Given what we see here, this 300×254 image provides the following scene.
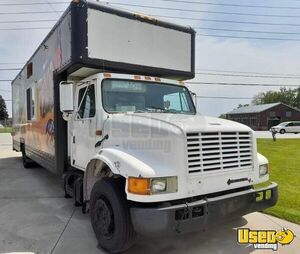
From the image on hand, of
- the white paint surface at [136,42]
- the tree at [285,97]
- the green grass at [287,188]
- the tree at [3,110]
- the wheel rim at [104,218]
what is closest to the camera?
the wheel rim at [104,218]

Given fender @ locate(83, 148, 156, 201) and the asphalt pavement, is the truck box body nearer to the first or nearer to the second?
the asphalt pavement

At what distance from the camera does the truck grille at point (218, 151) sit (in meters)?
3.94

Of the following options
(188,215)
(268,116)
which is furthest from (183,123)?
(268,116)

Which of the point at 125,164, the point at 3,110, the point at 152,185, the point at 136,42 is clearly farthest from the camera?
the point at 3,110

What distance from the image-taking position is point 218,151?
13.7ft

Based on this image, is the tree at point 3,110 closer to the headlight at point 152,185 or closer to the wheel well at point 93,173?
the wheel well at point 93,173

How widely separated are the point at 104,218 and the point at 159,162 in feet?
3.72

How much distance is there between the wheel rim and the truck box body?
2.16 meters

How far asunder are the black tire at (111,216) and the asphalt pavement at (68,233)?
34 centimetres

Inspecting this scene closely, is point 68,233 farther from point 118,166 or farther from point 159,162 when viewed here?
point 159,162

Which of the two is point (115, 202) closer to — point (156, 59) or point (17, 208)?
point (156, 59)

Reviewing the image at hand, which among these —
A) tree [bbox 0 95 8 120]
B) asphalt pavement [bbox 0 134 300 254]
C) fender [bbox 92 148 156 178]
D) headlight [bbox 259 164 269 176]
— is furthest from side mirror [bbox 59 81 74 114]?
tree [bbox 0 95 8 120]

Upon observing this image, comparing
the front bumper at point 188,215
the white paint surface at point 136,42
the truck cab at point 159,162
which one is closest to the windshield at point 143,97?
the truck cab at point 159,162

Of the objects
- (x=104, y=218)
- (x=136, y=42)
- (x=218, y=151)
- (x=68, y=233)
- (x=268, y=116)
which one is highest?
(x=136, y=42)
